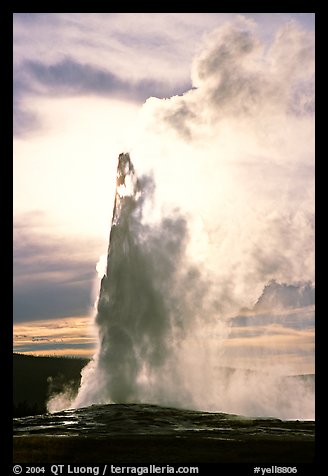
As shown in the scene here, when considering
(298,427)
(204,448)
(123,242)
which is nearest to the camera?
(204,448)

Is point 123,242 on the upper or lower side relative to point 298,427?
upper

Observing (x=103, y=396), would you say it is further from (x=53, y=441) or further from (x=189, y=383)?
(x=53, y=441)

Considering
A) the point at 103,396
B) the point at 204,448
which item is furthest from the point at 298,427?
the point at 103,396

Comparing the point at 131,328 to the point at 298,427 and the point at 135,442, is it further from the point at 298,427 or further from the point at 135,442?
the point at 135,442

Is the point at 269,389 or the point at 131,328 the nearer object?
the point at 269,389
